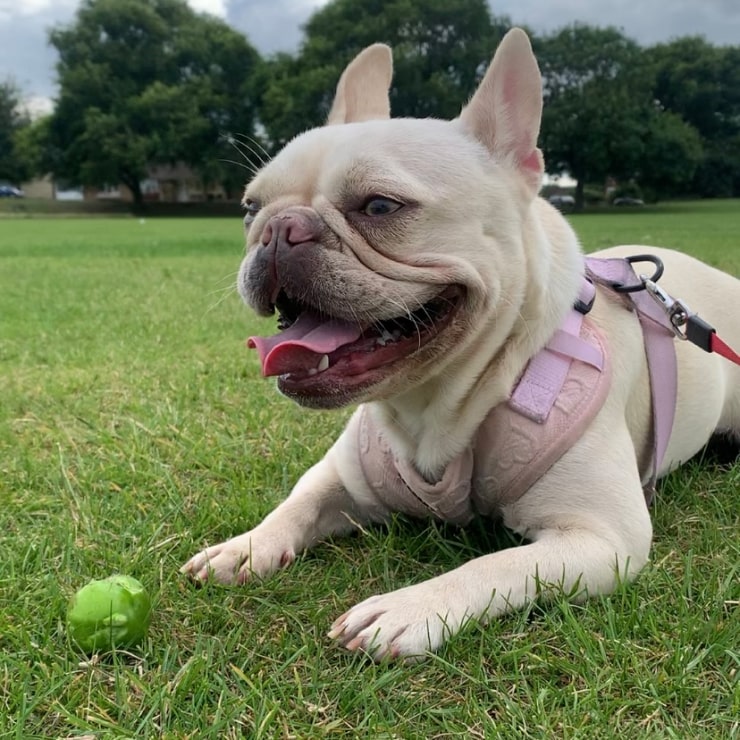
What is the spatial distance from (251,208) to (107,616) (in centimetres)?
122

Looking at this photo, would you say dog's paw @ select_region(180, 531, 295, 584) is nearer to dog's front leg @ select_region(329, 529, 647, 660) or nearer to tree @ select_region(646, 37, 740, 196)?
dog's front leg @ select_region(329, 529, 647, 660)

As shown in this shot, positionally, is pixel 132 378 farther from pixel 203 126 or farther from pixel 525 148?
pixel 203 126

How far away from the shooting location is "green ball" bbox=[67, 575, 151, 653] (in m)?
1.83

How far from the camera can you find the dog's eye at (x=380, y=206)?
207 centimetres

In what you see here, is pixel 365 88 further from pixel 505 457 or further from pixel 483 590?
pixel 483 590

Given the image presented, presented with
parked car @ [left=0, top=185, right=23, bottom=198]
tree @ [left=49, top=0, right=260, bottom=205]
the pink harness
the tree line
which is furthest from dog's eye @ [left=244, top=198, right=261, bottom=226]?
parked car @ [left=0, top=185, right=23, bottom=198]

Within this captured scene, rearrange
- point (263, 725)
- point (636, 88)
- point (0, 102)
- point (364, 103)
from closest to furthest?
point (263, 725) < point (364, 103) < point (636, 88) < point (0, 102)

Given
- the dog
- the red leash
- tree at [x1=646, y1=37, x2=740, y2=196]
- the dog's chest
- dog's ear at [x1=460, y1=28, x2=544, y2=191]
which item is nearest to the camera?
the dog

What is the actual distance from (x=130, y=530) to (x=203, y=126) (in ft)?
178

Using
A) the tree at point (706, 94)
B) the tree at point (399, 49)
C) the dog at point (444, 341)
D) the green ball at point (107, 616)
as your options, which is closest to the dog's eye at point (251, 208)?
the dog at point (444, 341)

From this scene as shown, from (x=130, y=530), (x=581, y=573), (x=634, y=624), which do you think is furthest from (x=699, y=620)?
(x=130, y=530)

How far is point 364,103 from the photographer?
2.90 m

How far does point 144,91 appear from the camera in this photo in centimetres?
5744

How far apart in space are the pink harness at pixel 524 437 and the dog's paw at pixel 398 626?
426 millimetres
